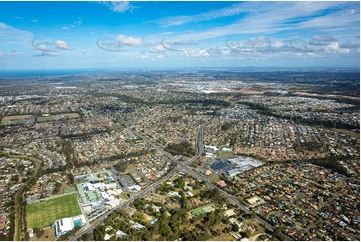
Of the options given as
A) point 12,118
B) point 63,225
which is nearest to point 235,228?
point 63,225

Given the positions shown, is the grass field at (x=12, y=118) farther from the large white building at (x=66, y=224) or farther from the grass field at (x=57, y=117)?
the large white building at (x=66, y=224)

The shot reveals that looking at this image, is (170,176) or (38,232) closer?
(38,232)

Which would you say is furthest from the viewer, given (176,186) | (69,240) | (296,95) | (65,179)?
(296,95)

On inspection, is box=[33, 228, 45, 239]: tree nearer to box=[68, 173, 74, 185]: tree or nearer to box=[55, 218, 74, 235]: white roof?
box=[55, 218, 74, 235]: white roof

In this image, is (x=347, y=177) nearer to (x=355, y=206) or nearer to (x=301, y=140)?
(x=355, y=206)

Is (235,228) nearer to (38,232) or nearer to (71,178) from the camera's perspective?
(38,232)

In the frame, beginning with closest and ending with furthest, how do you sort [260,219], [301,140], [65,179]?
[260,219] → [65,179] → [301,140]

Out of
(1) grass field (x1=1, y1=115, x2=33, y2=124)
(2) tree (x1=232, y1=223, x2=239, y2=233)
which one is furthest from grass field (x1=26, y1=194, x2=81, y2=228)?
(1) grass field (x1=1, y1=115, x2=33, y2=124)

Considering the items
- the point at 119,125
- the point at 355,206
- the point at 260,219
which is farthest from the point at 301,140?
the point at 119,125
